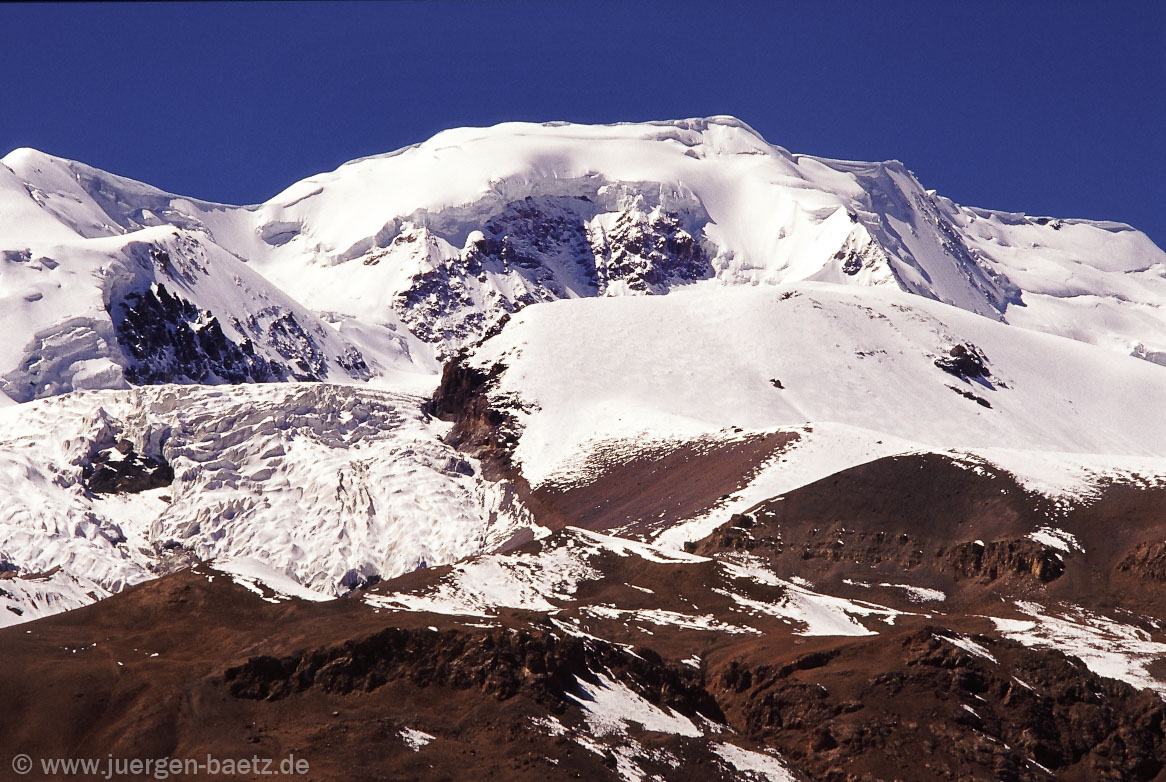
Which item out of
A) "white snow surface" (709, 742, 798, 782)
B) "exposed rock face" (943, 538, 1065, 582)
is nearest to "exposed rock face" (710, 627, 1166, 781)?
"white snow surface" (709, 742, 798, 782)

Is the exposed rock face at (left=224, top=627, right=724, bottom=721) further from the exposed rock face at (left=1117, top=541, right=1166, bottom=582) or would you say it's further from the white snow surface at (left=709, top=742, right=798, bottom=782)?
the exposed rock face at (left=1117, top=541, right=1166, bottom=582)

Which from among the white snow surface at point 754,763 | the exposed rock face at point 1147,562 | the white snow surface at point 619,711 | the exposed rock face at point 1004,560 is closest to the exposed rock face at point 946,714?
the white snow surface at point 754,763

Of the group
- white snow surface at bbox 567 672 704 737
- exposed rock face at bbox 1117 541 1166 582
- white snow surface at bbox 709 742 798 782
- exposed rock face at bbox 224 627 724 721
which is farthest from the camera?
exposed rock face at bbox 1117 541 1166 582

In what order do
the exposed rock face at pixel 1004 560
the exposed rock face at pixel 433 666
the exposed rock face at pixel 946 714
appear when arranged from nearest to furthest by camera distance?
the exposed rock face at pixel 433 666 → the exposed rock face at pixel 946 714 → the exposed rock face at pixel 1004 560

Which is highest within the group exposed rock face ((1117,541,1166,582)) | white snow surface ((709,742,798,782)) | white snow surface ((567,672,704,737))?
exposed rock face ((1117,541,1166,582))

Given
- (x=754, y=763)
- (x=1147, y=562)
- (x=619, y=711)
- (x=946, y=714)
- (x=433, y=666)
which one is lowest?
(x=754, y=763)

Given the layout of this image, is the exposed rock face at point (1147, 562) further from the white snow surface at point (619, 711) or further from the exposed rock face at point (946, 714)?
the white snow surface at point (619, 711)

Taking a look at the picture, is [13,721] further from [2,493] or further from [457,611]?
[2,493]

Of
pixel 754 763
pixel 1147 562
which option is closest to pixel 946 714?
pixel 754 763

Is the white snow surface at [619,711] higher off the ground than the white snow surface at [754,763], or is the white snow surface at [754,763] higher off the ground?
the white snow surface at [619,711]

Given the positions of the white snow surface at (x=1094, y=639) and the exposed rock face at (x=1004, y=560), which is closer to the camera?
the white snow surface at (x=1094, y=639)

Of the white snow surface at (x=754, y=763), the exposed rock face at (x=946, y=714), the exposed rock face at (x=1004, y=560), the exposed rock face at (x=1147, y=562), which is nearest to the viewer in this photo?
the white snow surface at (x=754, y=763)

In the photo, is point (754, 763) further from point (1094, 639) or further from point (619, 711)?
point (1094, 639)

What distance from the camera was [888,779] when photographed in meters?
88.6
